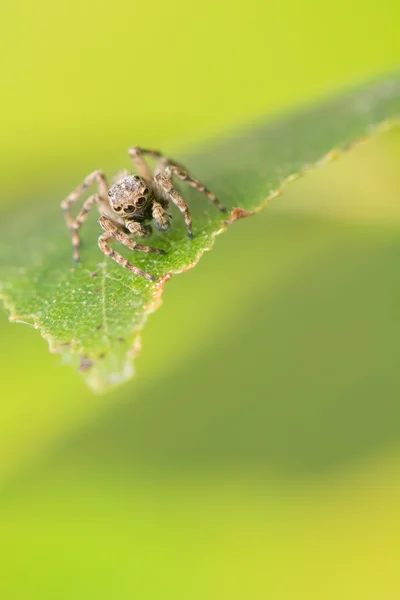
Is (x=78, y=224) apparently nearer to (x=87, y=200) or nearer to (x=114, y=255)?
(x=87, y=200)

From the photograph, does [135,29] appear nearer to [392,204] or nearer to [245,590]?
[392,204]

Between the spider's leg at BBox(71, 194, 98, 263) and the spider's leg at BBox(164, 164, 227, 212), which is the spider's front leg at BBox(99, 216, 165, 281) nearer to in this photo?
the spider's leg at BBox(71, 194, 98, 263)

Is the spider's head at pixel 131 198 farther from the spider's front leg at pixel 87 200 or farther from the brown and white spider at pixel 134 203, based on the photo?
the spider's front leg at pixel 87 200

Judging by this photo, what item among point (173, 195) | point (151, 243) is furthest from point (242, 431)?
point (173, 195)

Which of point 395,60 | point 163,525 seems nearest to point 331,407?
point 163,525

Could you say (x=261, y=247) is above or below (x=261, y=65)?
below

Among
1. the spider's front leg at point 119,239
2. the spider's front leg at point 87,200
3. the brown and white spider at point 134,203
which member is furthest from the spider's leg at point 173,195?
the spider's front leg at point 87,200
